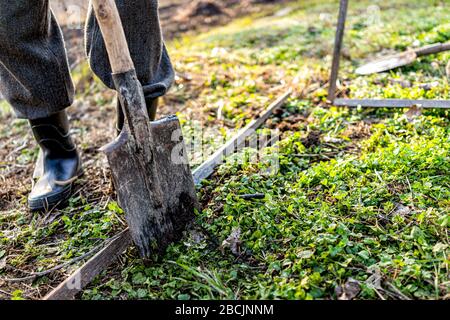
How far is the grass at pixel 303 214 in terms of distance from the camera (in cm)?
183

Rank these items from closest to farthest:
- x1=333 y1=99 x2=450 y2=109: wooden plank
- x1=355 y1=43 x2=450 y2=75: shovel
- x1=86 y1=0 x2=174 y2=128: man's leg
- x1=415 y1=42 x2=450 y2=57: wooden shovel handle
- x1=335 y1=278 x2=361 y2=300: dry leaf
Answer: x1=335 y1=278 x2=361 y2=300: dry leaf < x1=86 y1=0 x2=174 y2=128: man's leg < x1=333 y1=99 x2=450 y2=109: wooden plank < x1=415 y1=42 x2=450 y2=57: wooden shovel handle < x1=355 y1=43 x2=450 y2=75: shovel

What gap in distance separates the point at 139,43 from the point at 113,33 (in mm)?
348

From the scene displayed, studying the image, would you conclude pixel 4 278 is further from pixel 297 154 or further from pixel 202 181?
pixel 297 154

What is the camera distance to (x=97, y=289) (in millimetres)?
1925

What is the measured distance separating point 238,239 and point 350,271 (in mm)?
496

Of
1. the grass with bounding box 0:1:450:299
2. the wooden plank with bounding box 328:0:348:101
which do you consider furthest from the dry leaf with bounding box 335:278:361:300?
the wooden plank with bounding box 328:0:348:101

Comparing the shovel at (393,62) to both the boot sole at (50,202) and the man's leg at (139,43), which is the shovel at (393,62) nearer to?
the man's leg at (139,43)

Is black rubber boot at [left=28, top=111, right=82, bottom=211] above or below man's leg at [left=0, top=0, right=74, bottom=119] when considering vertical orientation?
below

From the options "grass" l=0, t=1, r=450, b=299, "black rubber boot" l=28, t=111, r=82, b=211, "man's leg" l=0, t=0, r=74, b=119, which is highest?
"man's leg" l=0, t=0, r=74, b=119

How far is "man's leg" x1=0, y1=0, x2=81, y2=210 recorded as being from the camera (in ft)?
7.06

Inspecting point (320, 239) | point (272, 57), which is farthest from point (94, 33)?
point (272, 57)

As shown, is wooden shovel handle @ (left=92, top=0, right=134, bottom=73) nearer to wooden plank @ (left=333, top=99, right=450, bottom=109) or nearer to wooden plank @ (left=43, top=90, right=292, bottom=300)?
wooden plank @ (left=43, top=90, right=292, bottom=300)

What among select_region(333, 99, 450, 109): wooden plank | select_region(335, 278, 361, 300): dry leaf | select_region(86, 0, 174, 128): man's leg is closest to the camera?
select_region(335, 278, 361, 300): dry leaf

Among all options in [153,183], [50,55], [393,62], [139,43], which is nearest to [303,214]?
[153,183]
